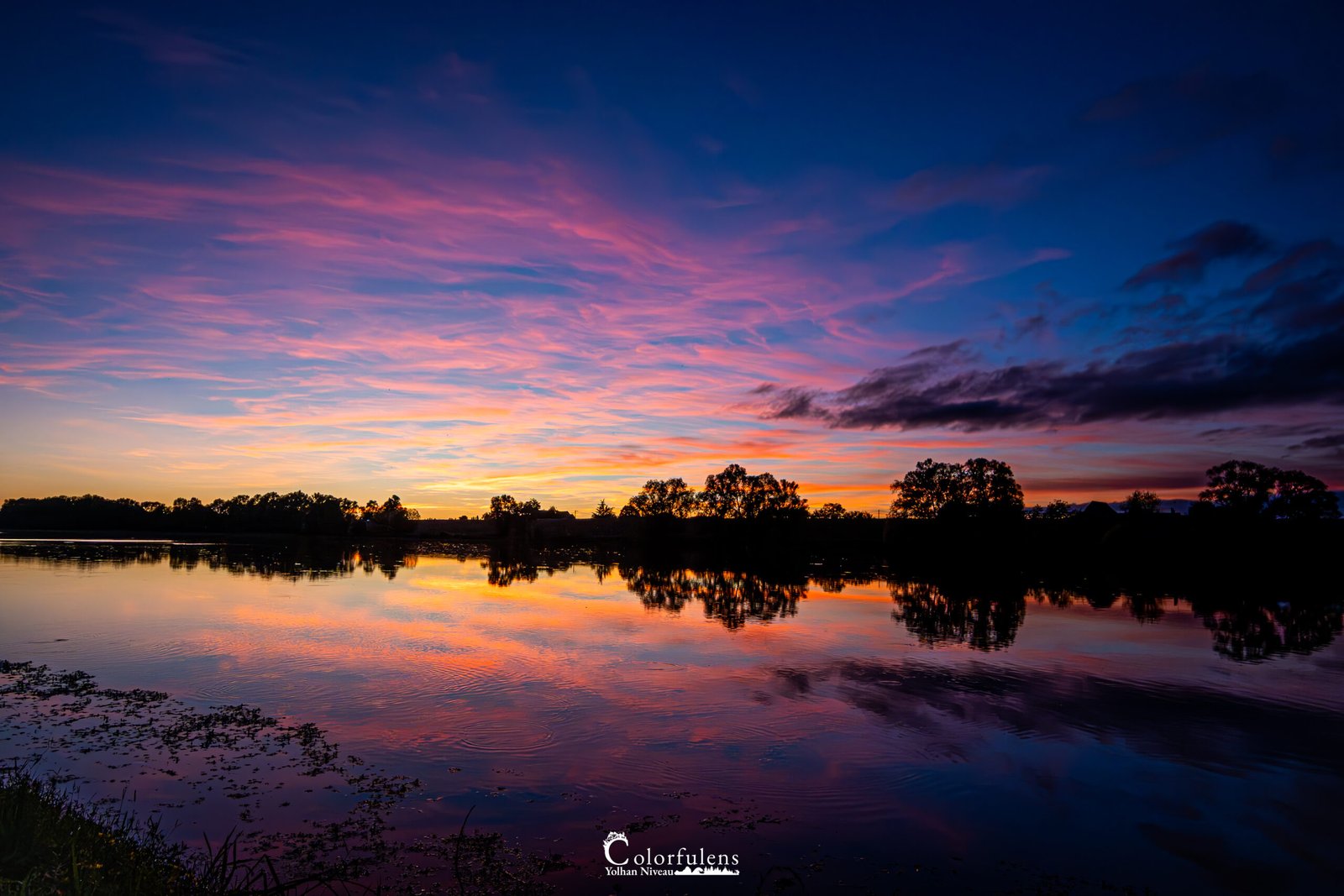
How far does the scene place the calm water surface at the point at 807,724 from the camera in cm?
1180

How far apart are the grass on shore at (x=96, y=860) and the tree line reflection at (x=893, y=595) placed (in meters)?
27.5

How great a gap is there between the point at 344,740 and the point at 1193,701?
24.4m

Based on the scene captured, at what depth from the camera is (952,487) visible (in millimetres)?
134750

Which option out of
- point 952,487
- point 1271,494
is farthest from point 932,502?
point 1271,494

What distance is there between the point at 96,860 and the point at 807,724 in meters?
14.6

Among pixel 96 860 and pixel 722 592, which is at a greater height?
pixel 96 860

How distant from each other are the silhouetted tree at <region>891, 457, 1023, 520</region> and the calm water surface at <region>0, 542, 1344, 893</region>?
94108 millimetres

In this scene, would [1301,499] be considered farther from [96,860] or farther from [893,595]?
[96,860]

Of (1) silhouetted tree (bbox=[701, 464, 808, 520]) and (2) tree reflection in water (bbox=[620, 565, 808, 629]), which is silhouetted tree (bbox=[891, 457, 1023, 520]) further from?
(2) tree reflection in water (bbox=[620, 565, 808, 629])

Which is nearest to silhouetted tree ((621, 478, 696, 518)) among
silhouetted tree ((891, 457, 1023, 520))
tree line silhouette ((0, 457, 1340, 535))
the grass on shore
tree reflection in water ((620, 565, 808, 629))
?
tree line silhouette ((0, 457, 1340, 535))

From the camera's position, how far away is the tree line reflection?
119ft

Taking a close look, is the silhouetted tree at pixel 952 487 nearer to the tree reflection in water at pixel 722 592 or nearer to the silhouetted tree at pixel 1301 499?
the silhouetted tree at pixel 1301 499

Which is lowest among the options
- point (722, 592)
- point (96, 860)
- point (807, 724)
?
point (807, 724)

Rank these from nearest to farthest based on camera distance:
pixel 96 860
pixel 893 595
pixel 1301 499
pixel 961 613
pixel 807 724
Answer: pixel 96 860
pixel 807 724
pixel 961 613
pixel 893 595
pixel 1301 499
